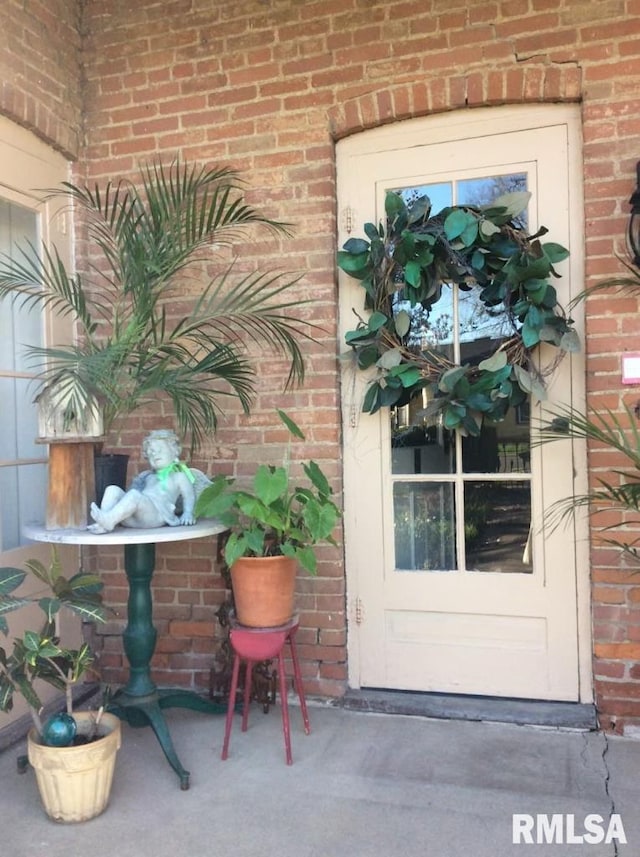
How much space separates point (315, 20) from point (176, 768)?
9.56 ft

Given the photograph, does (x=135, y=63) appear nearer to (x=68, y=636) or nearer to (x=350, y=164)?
(x=350, y=164)

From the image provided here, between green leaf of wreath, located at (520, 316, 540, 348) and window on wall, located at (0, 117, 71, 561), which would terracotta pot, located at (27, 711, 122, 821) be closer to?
window on wall, located at (0, 117, 71, 561)

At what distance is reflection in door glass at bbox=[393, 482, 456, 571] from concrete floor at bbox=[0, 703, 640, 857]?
0.62 meters

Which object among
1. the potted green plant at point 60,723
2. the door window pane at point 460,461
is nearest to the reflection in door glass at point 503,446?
the door window pane at point 460,461

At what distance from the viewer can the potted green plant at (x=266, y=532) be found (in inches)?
93.1

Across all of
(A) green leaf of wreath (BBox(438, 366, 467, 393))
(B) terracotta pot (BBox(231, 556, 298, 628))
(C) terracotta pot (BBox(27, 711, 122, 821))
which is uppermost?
(A) green leaf of wreath (BBox(438, 366, 467, 393))

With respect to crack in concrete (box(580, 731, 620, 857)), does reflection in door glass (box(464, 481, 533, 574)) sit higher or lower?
higher

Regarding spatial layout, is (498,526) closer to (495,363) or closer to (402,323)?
(495,363)

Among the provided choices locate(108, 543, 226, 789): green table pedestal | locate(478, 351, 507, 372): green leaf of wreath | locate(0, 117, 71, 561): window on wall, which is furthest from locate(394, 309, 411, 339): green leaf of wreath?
locate(0, 117, 71, 561): window on wall

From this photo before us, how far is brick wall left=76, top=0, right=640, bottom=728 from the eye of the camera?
2.63 m

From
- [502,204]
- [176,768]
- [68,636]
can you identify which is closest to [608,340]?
[502,204]

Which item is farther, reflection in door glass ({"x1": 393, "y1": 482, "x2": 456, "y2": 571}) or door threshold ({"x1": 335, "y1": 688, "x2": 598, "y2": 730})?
reflection in door glass ({"x1": 393, "y1": 482, "x2": 456, "y2": 571})

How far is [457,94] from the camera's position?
278cm

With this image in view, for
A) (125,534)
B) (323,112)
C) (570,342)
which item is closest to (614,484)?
(570,342)
